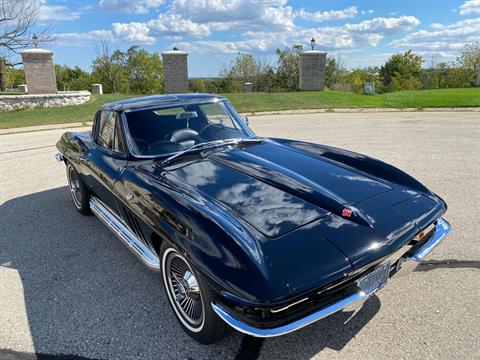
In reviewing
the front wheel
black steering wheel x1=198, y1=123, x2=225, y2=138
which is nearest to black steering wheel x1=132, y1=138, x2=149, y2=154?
black steering wheel x1=198, y1=123, x2=225, y2=138

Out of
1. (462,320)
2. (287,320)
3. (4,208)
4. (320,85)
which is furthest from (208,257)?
(320,85)

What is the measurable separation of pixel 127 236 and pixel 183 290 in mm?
921

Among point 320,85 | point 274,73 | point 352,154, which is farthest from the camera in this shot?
point 274,73

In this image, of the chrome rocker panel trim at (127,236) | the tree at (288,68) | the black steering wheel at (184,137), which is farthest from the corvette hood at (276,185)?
the tree at (288,68)

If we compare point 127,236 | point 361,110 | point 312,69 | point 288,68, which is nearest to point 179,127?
point 127,236

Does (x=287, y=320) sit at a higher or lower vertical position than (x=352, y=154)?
lower

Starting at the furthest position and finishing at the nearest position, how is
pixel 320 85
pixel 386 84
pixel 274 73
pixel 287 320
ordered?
pixel 386 84
pixel 274 73
pixel 320 85
pixel 287 320

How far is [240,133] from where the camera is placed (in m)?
3.89

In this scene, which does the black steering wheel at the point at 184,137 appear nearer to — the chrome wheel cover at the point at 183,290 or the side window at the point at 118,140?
the side window at the point at 118,140

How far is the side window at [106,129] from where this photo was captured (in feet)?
12.0

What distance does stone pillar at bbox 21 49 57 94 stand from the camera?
16938 millimetres

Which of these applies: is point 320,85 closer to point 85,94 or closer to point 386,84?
point 85,94

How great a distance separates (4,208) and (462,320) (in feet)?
17.1

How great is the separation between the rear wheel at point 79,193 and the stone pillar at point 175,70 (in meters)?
16.7
